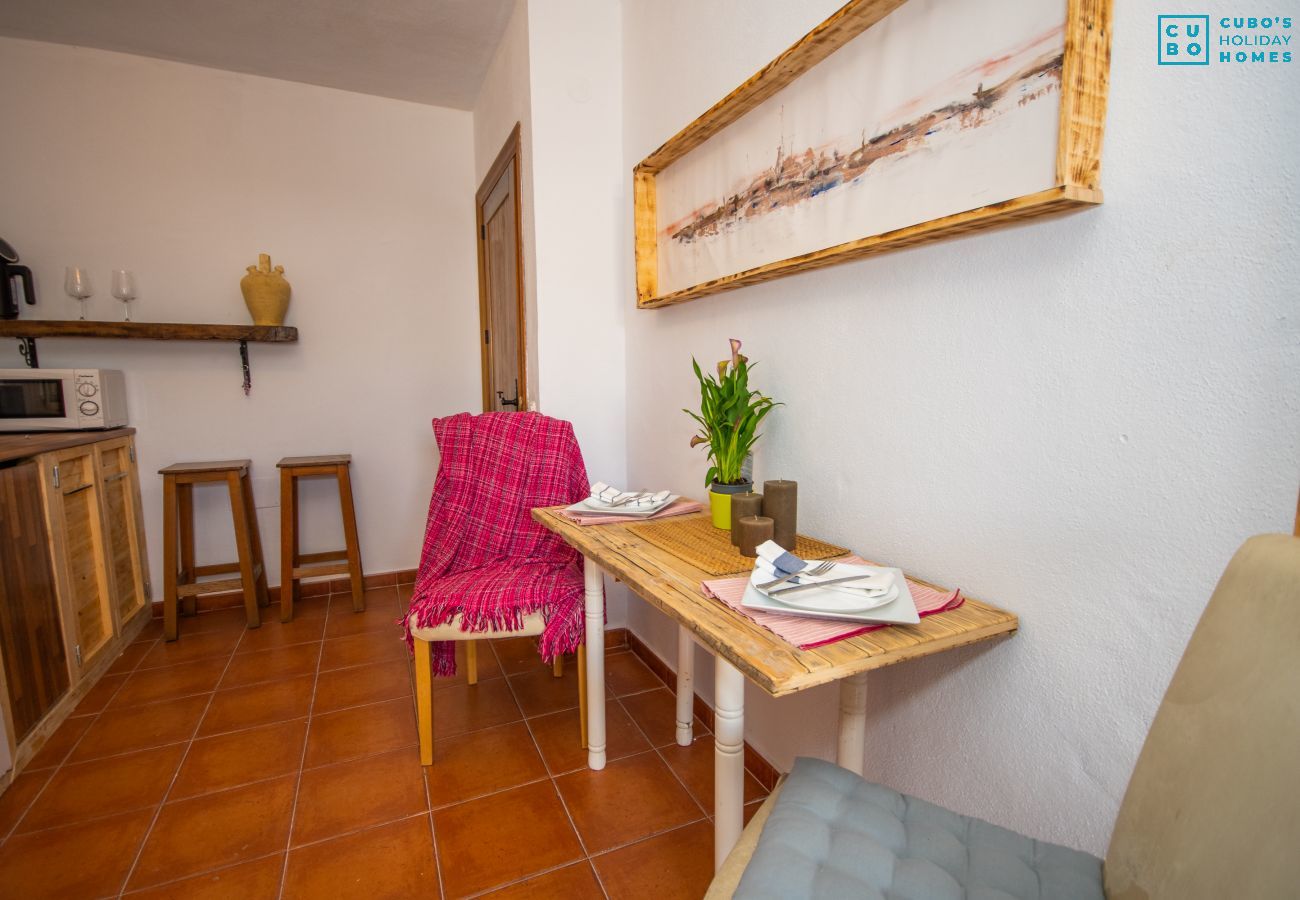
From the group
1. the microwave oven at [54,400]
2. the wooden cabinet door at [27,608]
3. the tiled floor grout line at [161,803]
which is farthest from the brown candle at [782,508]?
the microwave oven at [54,400]

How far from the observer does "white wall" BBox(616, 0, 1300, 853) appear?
0.68 meters

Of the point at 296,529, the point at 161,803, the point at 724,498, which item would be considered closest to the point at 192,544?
the point at 296,529

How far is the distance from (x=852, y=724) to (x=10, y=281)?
3.59 meters

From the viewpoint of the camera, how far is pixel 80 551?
7.27ft

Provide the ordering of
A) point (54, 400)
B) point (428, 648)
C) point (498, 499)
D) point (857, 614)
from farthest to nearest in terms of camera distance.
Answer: point (54, 400) < point (498, 499) < point (428, 648) < point (857, 614)

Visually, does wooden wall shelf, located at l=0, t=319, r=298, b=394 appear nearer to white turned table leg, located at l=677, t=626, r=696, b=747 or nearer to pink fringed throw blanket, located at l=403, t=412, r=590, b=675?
pink fringed throw blanket, located at l=403, t=412, r=590, b=675

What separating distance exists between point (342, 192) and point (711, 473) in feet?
8.97

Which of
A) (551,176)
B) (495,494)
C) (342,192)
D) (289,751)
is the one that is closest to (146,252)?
(342,192)

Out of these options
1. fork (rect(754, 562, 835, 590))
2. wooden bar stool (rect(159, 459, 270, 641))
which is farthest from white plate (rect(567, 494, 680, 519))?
wooden bar stool (rect(159, 459, 270, 641))

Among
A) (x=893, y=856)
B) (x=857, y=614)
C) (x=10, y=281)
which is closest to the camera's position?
(x=893, y=856)

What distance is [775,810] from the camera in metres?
0.83

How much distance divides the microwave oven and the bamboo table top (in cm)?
265

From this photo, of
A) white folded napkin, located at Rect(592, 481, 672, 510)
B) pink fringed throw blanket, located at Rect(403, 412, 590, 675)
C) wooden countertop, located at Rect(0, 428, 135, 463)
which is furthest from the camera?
pink fringed throw blanket, located at Rect(403, 412, 590, 675)

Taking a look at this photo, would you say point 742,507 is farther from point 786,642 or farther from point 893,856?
point 893,856
